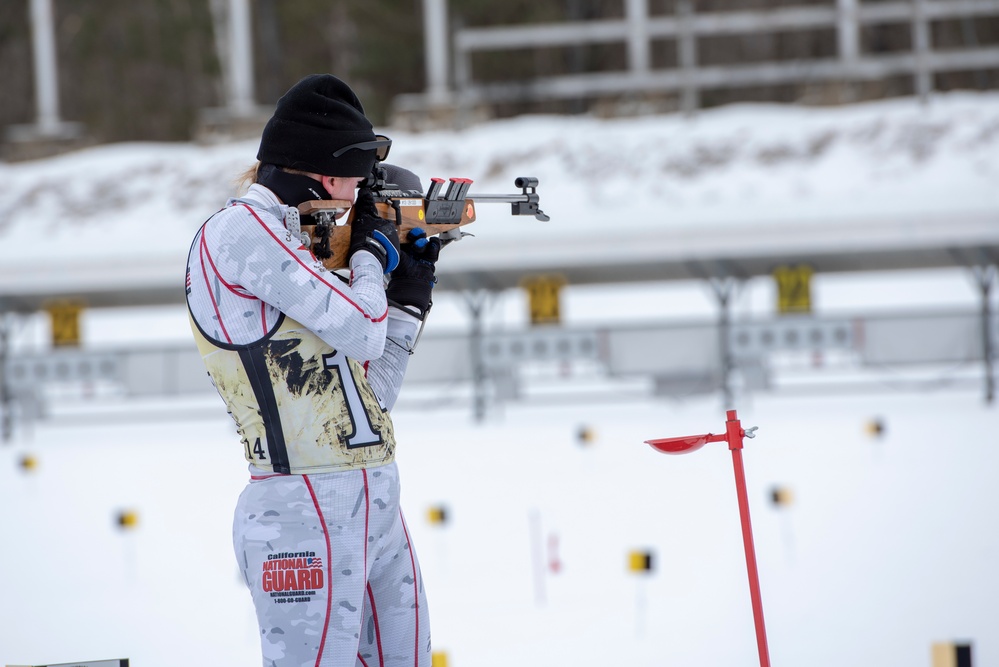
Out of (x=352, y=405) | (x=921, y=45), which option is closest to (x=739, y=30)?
(x=921, y=45)

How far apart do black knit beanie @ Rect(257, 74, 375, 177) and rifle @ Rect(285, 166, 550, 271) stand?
94mm

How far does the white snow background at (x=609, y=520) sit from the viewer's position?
13.5 feet

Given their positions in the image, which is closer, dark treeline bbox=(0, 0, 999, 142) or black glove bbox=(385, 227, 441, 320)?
black glove bbox=(385, 227, 441, 320)

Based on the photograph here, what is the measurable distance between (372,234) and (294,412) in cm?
42

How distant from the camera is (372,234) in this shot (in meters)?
2.14

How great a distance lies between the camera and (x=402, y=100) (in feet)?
67.9

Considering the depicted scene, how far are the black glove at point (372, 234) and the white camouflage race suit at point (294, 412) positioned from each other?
0.27ft

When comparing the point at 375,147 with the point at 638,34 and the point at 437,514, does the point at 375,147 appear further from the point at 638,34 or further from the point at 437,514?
the point at 638,34

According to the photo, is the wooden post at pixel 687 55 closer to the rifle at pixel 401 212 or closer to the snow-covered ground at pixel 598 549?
the snow-covered ground at pixel 598 549

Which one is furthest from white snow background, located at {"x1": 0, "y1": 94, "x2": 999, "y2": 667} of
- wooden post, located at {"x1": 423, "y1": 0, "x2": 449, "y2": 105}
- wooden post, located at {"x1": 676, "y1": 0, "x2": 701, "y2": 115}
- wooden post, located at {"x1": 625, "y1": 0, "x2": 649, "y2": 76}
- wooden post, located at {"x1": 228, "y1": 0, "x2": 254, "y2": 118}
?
wooden post, located at {"x1": 423, "y1": 0, "x2": 449, "y2": 105}

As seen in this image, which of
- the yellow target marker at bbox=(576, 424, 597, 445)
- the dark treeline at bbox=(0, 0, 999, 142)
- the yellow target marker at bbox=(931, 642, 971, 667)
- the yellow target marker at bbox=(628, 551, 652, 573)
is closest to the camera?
the yellow target marker at bbox=(931, 642, 971, 667)

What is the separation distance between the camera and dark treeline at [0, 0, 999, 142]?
25.2 metres

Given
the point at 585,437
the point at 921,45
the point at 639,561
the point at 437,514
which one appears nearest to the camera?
the point at 639,561

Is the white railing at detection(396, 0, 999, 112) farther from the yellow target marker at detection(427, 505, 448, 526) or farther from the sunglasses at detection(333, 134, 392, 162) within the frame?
the sunglasses at detection(333, 134, 392, 162)
